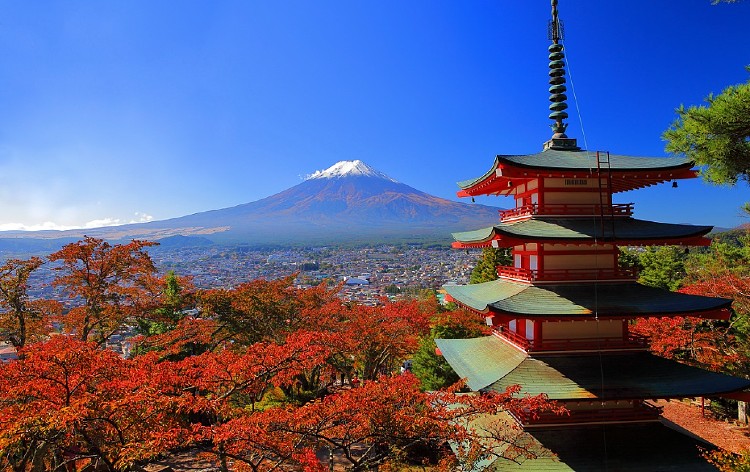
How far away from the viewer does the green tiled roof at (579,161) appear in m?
8.90

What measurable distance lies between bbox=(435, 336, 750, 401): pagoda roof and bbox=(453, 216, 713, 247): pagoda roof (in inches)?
99.3

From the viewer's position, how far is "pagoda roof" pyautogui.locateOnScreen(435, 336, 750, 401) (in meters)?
8.05

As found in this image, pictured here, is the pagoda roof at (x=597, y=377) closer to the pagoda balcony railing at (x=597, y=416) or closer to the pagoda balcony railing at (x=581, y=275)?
the pagoda balcony railing at (x=597, y=416)

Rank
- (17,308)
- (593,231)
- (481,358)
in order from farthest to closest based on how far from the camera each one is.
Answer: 1. (17,308)
2. (481,358)
3. (593,231)

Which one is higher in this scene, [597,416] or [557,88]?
[557,88]

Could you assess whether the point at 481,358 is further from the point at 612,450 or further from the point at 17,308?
the point at 17,308

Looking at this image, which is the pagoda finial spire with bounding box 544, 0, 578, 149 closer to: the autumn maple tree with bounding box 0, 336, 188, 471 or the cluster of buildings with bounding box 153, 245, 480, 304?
the autumn maple tree with bounding box 0, 336, 188, 471

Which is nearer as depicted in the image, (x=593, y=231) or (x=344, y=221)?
(x=593, y=231)

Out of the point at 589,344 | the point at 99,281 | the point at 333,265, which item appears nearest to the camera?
the point at 589,344

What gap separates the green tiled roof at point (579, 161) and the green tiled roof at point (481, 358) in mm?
4135

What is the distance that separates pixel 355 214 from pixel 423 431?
181 m

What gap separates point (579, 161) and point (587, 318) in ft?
11.6

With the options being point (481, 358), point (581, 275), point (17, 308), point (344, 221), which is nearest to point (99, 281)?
point (17, 308)

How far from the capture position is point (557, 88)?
11.0 metres
